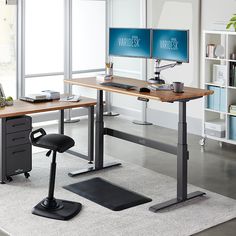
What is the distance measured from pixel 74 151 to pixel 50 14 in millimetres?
2542

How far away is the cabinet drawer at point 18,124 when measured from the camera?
545 centimetres

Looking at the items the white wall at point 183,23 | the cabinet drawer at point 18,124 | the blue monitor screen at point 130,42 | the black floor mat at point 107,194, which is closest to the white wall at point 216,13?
the white wall at point 183,23

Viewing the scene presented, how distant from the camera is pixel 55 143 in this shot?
4.70m

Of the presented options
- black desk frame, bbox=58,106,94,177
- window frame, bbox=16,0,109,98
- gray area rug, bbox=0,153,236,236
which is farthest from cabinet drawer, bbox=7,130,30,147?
window frame, bbox=16,0,109,98

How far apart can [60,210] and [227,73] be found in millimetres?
2938

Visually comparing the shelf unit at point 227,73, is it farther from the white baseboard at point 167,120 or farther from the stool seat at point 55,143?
the stool seat at point 55,143

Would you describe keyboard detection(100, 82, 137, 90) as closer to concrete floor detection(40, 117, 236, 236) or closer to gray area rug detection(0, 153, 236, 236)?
gray area rug detection(0, 153, 236, 236)

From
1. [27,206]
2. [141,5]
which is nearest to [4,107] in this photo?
[27,206]

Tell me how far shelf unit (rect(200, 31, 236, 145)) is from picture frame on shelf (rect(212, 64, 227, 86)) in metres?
0.05

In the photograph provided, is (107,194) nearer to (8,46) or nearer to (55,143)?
(55,143)

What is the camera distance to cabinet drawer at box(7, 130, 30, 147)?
18.0 feet

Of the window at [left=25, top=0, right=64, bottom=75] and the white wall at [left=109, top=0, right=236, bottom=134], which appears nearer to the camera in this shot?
the white wall at [left=109, top=0, right=236, bottom=134]

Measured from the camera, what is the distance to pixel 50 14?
824 cm

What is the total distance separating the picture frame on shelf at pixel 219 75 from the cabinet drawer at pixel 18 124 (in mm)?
2514
